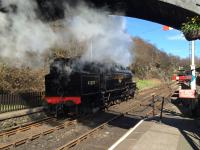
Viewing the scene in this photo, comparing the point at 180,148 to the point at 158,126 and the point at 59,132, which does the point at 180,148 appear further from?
the point at 59,132

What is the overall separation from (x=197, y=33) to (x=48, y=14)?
13.5 ft

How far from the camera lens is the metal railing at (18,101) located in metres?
17.5

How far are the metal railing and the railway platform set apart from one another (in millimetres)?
6527

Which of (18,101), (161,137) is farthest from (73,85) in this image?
(161,137)

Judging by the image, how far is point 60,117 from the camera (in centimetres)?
1938

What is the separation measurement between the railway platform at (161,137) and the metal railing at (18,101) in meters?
6.53

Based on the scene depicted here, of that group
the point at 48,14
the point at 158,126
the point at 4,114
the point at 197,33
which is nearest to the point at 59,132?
the point at 4,114

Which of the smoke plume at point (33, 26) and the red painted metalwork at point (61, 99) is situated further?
the red painted metalwork at point (61, 99)

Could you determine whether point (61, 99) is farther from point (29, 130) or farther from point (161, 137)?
point (161, 137)

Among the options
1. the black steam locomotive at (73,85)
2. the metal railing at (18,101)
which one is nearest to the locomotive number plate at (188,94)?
the black steam locomotive at (73,85)

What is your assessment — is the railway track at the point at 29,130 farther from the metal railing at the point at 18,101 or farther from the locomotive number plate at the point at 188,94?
the locomotive number plate at the point at 188,94

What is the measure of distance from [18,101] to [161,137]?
875cm

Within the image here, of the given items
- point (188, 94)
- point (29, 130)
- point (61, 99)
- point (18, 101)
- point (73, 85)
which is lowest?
point (29, 130)

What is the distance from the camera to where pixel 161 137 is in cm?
1279
